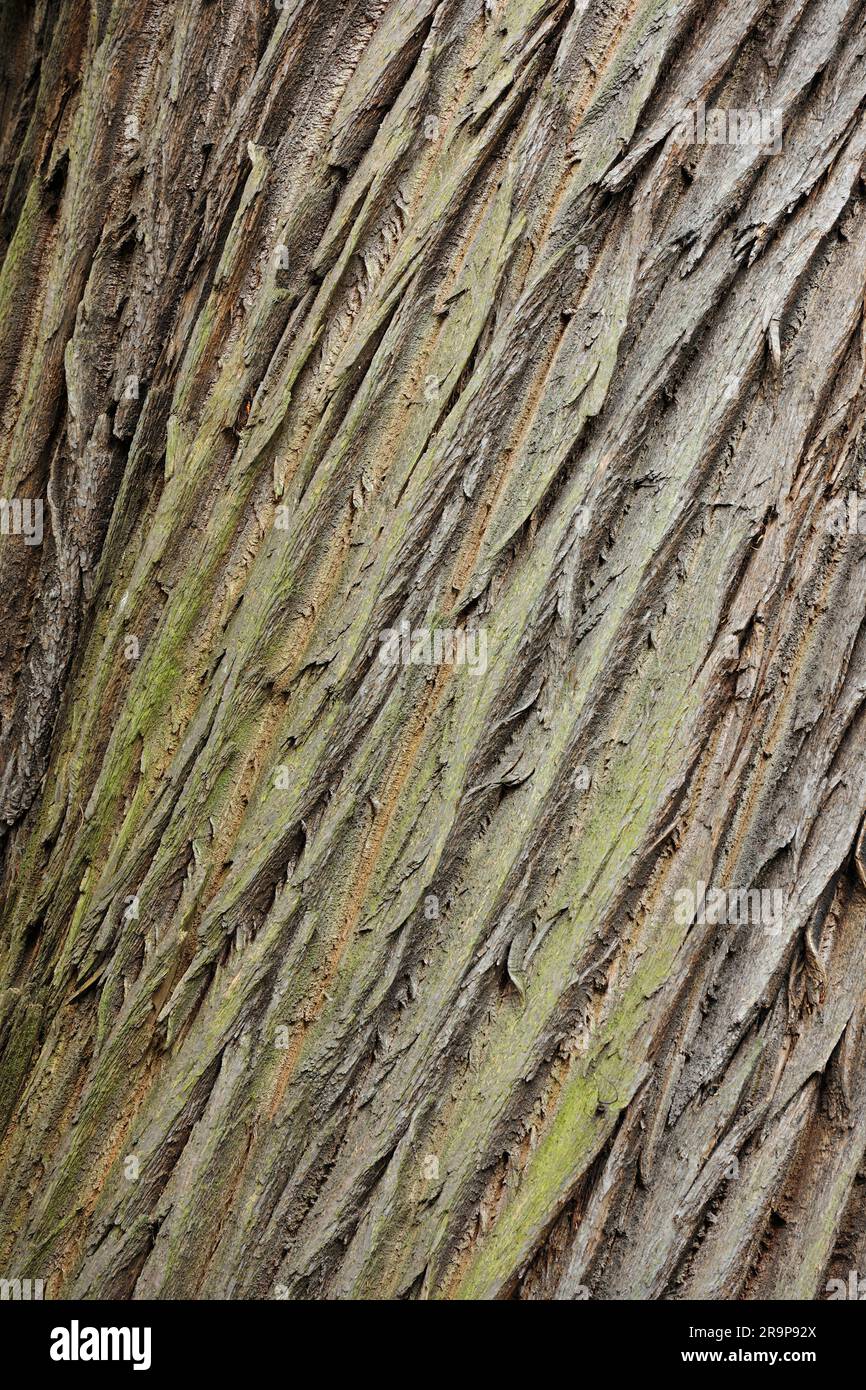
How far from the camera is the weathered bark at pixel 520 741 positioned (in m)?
1.27

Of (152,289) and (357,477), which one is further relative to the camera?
(152,289)


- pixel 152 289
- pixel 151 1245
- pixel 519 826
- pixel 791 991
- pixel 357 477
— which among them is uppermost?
pixel 152 289

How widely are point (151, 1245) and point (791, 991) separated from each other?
853 millimetres

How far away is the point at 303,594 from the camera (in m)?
1.35

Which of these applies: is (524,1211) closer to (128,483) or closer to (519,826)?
(519,826)

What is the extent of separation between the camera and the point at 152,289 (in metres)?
1.50

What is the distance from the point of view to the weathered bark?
1.27m

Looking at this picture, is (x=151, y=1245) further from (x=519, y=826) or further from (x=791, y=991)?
(x=791, y=991)

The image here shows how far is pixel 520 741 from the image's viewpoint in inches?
50.6

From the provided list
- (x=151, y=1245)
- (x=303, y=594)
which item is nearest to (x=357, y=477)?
(x=303, y=594)

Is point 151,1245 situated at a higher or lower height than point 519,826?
lower

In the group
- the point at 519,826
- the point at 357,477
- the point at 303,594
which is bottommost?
the point at 519,826

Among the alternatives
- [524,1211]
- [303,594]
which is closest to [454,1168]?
[524,1211]

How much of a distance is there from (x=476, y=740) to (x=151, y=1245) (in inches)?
29.4
